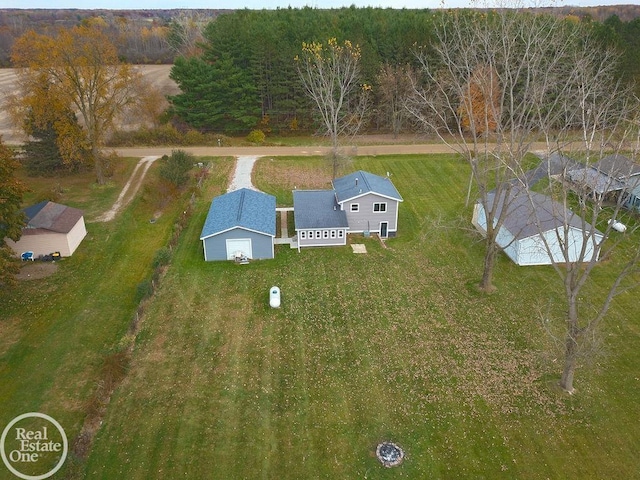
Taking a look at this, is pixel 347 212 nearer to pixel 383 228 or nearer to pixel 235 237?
pixel 383 228

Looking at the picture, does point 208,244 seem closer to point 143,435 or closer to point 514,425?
point 143,435

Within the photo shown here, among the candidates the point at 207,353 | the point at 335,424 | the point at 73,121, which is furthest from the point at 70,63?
the point at 335,424

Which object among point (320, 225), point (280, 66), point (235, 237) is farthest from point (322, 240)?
point (280, 66)

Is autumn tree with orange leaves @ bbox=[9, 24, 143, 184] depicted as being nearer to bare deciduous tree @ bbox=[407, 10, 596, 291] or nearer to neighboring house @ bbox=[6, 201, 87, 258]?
neighboring house @ bbox=[6, 201, 87, 258]

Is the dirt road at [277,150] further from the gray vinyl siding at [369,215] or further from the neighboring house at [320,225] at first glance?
the neighboring house at [320,225]

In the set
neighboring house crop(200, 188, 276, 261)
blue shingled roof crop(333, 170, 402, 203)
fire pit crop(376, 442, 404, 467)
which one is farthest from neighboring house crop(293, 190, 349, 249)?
fire pit crop(376, 442, 404, 467)
